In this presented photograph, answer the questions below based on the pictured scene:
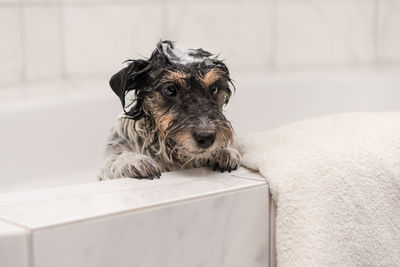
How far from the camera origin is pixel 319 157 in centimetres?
153

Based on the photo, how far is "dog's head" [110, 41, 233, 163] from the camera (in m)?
1.59

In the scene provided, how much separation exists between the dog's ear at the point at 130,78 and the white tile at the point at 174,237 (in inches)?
A: 17.1

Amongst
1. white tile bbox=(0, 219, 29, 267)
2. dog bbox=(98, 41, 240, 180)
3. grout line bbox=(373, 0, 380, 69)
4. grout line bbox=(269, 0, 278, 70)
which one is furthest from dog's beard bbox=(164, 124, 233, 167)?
grout line bbox=(373, 0, 380, 69)

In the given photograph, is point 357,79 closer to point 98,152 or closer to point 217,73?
point 98,152

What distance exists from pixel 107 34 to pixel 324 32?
127 centimetres

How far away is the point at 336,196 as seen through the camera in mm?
1487

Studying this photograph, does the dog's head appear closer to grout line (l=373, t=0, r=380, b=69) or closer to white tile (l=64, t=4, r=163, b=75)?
white tile (l=64, t=4, r=163, b=75)

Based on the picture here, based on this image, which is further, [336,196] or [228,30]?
[228,30]

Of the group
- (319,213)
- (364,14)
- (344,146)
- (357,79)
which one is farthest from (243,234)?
(364,14)

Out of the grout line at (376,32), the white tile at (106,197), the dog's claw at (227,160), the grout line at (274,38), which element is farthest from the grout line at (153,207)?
the grout line at (376,32)

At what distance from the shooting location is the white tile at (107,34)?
121 inches

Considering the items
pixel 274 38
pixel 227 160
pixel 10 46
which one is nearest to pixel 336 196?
pixel 227 160

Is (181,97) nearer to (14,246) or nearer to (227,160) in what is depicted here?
(227,160)

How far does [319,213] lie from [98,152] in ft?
4.83
